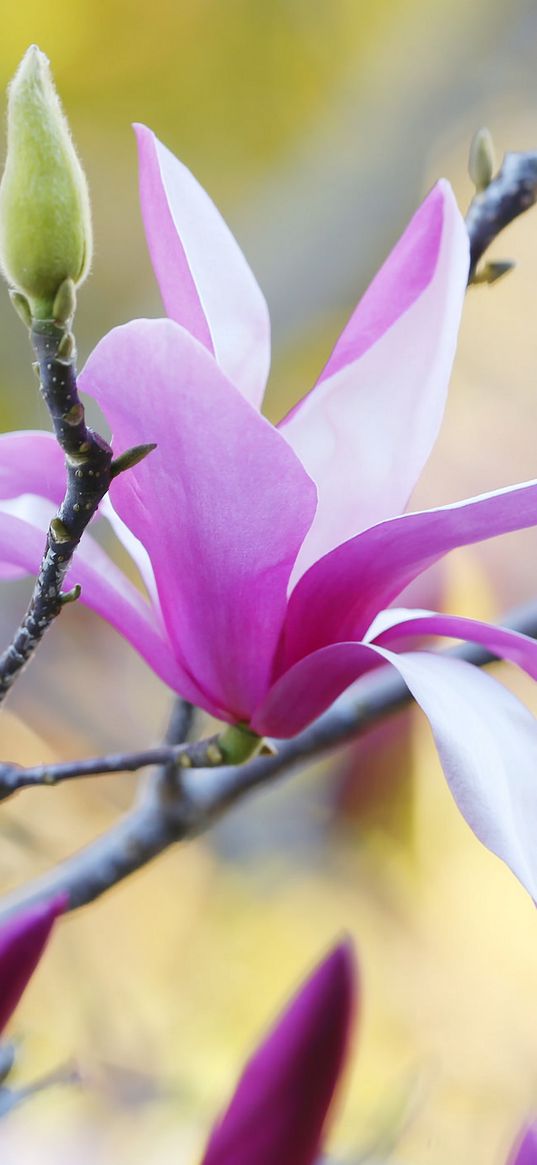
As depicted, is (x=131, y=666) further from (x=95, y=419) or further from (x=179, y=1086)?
(x=179, y=1086)

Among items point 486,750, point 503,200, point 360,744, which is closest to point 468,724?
point 486,750

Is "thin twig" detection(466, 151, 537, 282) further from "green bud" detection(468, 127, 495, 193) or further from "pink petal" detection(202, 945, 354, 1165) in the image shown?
"pink petal" detection(202, 945, 354, 1165)

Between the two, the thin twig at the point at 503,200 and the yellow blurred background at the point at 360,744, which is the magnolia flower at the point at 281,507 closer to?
the thin twig at the point at 503,200

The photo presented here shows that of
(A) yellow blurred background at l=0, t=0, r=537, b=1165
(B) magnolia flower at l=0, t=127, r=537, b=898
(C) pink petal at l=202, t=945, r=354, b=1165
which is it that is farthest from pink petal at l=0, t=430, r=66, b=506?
(A) yellow blurred background at l=0, t=0, r=537, b=1165

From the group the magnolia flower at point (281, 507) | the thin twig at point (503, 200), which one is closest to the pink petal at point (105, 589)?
the magnolia flower at point (281, 507)

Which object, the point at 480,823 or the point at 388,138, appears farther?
the point at 388,138

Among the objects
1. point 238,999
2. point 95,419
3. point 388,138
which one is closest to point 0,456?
point 95,419
